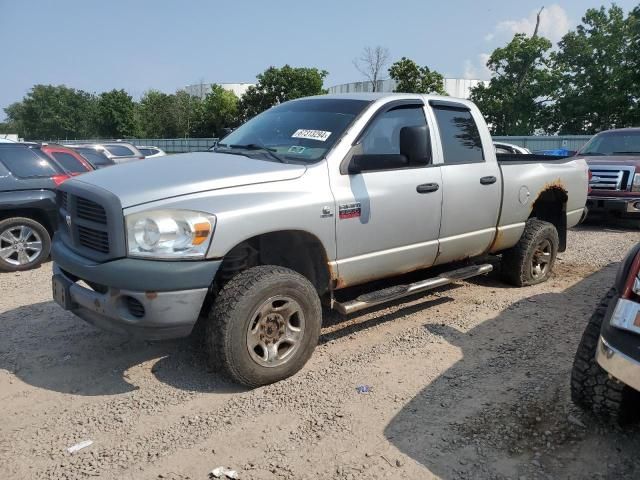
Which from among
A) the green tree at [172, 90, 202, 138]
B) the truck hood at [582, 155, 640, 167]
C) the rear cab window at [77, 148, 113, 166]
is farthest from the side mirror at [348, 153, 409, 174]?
the green tree at [172, 90, 202, 138]

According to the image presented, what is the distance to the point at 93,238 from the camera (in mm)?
3451

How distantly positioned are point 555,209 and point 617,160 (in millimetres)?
4743

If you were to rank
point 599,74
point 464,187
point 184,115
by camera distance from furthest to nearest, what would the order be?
1. point 184,115
2. point 599,74
3. point 464,187

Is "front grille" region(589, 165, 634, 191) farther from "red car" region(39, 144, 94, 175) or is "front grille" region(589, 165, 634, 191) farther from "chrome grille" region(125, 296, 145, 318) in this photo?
"chrome grille" region(125, 296, 145, 318)

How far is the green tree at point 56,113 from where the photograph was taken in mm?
77750

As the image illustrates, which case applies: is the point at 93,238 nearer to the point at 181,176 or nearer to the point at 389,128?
the point at 181,176

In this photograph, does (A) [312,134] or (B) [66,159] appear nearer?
(A) [312,134]

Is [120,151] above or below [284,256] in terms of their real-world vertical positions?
above

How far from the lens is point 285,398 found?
137 inches

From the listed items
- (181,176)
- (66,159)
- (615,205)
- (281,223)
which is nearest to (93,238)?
(181,176)

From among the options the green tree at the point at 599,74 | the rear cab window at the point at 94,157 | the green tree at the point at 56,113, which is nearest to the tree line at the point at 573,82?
the green tree at the point at 599,74

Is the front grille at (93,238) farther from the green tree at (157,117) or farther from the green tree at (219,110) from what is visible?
the green tree at (157,117)

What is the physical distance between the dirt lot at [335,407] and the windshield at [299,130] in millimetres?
1571

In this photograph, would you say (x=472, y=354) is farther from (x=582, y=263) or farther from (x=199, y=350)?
(x=582, y=263)
